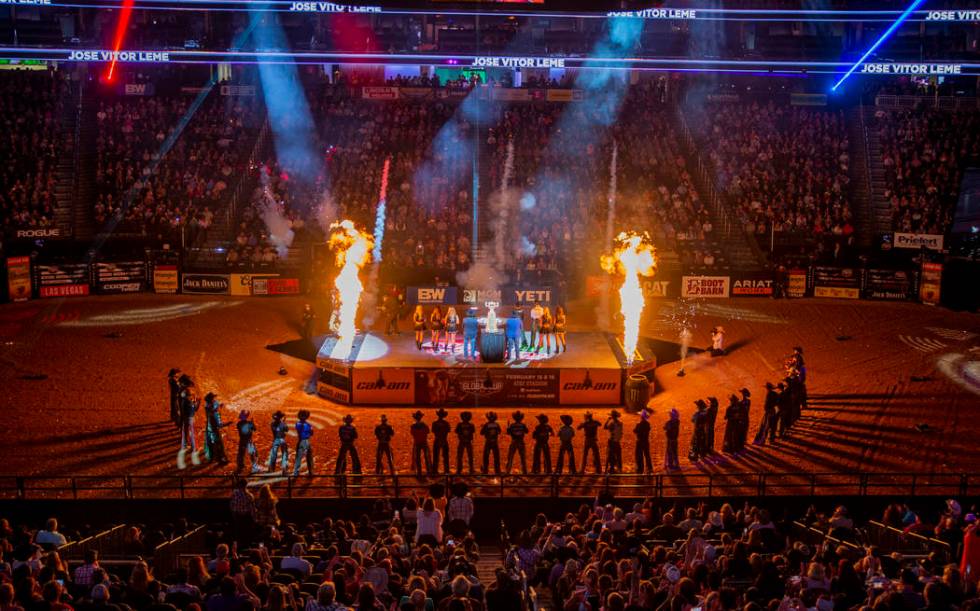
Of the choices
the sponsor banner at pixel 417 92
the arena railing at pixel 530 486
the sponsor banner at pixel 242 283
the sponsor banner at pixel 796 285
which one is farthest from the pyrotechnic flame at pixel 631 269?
the sponsor banner at pixel 417 92

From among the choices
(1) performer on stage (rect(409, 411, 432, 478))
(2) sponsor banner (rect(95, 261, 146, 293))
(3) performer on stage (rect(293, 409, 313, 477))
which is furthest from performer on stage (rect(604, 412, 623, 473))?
(2) sponsor banner (rect(95, 261, 146, 293))

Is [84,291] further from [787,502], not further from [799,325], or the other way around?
[787,502]

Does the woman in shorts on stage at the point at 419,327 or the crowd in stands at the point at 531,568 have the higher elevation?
the woman in shorts on stage at the point at 419,327

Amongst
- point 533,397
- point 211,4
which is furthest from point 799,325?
point 211,4

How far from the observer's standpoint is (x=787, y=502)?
17.7 m

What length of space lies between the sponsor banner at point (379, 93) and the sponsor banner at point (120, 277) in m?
13.7

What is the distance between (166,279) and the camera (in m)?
36.4

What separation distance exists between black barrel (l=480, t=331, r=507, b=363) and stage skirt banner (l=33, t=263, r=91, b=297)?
18173 mm

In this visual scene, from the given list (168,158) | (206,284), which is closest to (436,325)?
(206,284)

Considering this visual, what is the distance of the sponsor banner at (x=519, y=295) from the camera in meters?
33.6

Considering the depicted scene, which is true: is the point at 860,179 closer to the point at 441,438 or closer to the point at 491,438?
the point at 491,438

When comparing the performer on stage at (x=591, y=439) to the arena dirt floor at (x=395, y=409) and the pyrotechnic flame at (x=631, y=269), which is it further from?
the pyrotechnic flame at (x=631, y=269)

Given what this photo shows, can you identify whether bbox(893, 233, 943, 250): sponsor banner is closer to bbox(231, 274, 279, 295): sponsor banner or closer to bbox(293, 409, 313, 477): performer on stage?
bbox(231, 274, 279, 295): sponsor banner

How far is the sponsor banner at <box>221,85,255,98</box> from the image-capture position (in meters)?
44.4
